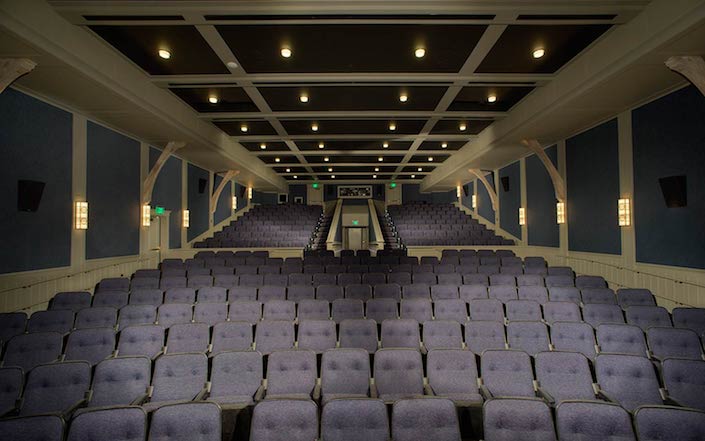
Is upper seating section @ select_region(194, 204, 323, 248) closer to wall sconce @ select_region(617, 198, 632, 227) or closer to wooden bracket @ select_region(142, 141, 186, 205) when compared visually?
wooden bracket @ select_region(142, 141, 186, 205)

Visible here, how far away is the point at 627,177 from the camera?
9.28 meters

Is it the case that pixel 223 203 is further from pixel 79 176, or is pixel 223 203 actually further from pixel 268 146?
pixel 79 176

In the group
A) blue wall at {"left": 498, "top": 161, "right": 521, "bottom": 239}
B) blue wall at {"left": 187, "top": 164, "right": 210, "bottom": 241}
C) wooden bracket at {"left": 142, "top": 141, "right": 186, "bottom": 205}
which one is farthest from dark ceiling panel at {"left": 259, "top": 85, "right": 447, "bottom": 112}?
blue wall at {"left": 498, "top": 161, "right": 521, "bottom": 239}

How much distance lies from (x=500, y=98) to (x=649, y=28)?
447 cm

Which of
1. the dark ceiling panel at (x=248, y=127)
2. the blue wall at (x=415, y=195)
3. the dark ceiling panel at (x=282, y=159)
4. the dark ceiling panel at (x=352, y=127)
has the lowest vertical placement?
the blue wall at (x=415, y=195)

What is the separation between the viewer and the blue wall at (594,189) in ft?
32.4

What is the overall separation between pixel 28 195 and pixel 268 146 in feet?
30.2

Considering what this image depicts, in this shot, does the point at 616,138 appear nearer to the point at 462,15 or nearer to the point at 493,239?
the point at 462,15

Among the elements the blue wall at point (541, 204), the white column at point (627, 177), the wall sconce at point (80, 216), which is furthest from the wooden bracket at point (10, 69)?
the blue wall at point (541, 204)

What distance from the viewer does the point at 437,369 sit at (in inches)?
164

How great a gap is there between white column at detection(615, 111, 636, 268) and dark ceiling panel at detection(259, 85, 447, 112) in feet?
14.3

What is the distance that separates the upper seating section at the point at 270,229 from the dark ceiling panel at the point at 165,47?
781 cm

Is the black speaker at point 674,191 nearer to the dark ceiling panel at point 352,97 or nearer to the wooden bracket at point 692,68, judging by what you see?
the wooden bracket at point 692,68

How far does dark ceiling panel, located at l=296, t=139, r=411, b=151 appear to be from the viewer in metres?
15.4
